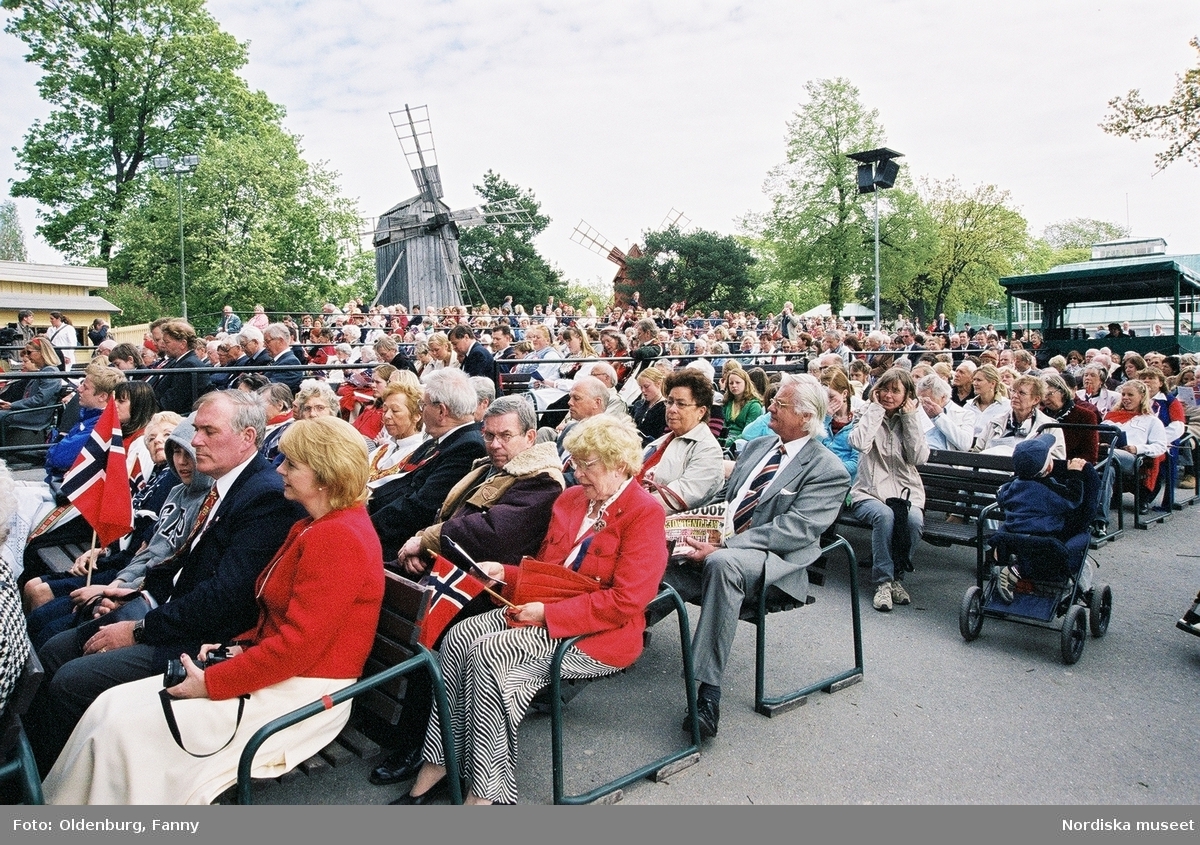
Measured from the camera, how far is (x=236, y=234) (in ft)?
125

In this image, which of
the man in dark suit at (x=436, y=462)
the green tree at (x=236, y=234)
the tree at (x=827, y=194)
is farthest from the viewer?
the tree at (x=827, y=194)

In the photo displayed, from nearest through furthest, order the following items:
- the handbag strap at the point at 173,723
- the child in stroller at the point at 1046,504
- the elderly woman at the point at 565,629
→ the handbag strap at the point at 173,723 → the elderly woman at the point at 565,629 → the child in stroller at the point at 1046,504

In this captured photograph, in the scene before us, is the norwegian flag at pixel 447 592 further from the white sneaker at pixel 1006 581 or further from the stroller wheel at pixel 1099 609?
the stroller wheel at pixel 1099 609

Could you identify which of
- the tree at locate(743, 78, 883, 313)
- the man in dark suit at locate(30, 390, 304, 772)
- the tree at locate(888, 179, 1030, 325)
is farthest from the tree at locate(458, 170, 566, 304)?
the man in dark suit at locate(30, 390, 304, 772)

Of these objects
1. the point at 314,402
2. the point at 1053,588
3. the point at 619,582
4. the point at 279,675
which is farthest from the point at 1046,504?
the point at 314,402

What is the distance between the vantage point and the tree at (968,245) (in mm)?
51000

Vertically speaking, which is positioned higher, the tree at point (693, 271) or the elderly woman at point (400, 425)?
the tree at point (693, 271)

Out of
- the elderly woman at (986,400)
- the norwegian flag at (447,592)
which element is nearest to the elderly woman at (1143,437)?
the elderly woman at (986,400)

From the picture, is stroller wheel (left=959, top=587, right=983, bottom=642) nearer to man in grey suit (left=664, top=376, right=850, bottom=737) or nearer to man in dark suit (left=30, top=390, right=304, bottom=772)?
man in grey suit (left=664, top=376, right=850, bottom=737)

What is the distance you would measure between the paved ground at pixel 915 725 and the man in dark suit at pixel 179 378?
5676 millimetres

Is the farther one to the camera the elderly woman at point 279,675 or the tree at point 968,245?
the tree at point 968,245

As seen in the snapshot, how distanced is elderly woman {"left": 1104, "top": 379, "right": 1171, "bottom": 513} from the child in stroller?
11.2 feet

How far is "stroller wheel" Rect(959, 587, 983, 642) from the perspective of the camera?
5.09 metres
